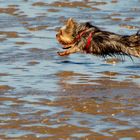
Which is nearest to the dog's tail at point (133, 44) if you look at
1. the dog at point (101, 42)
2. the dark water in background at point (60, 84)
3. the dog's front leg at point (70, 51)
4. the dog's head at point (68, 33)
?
the dog at point (101, 42)

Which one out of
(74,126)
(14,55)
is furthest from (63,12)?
(74,126)

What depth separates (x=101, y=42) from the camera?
1024 cm

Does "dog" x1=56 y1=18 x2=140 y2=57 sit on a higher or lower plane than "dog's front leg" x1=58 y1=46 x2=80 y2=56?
higher

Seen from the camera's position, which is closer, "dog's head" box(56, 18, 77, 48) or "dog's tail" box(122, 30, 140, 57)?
"dog's tail" box(122, 30, 140, 57)

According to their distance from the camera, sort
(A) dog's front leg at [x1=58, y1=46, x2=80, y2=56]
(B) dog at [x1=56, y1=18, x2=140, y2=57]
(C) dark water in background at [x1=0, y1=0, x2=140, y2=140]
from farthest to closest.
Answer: (A) dog's front leg at [x1=58, y1=46, x2=80, y2=56]
(B) dog at [x1=56, y1=18, x2=140, y2=57]
(C) dark water in background at [x1=0, y1=0, x2=140, y2=140]

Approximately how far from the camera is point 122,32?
12.8 metres

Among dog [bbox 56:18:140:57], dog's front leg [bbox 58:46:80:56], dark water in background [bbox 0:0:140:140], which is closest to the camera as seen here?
dark water in background [bbox 0:0:140:140]

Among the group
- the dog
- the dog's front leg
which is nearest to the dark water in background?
the dog's front leg

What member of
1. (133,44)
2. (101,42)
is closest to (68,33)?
(101,42)

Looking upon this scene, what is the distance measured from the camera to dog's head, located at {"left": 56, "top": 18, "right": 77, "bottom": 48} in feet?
34.6

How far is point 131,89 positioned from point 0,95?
5.31 feet

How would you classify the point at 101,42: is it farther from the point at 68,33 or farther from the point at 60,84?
the point at 60,84

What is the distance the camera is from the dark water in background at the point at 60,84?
25.1ft

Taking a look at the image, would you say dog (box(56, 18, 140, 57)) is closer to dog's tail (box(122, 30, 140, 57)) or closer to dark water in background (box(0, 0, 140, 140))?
dog's tail (box(122, 30, 140, 57))
